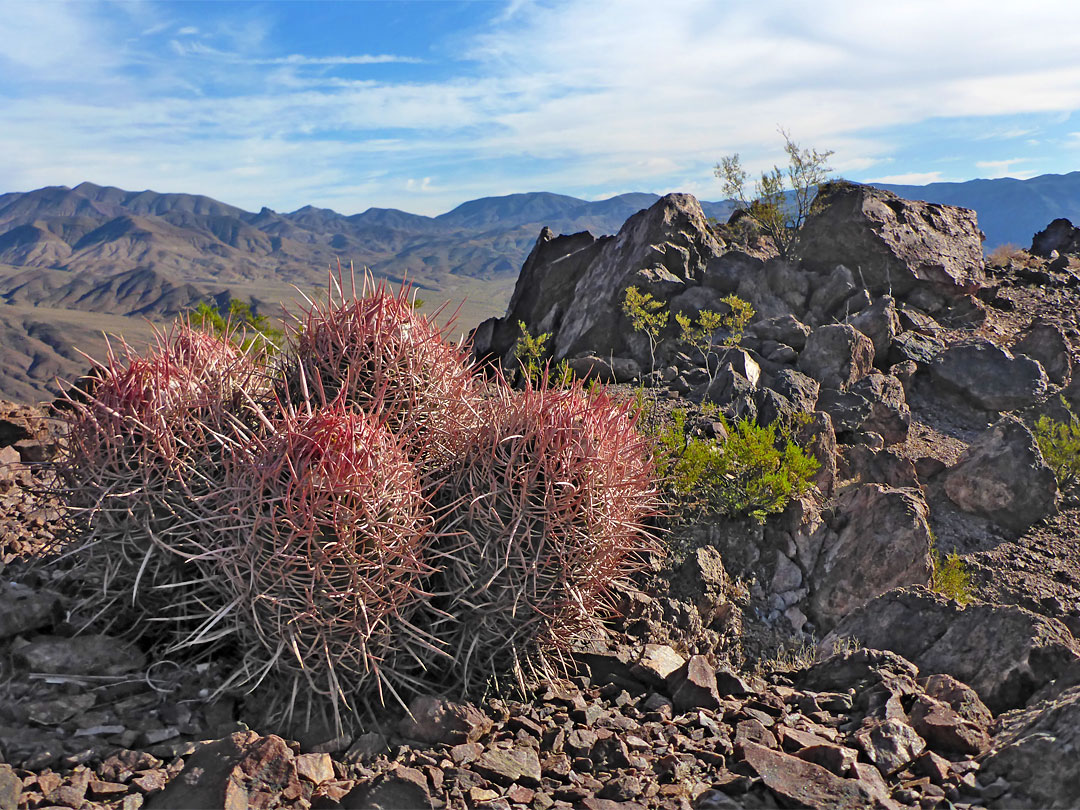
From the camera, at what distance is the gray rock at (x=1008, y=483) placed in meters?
6.12

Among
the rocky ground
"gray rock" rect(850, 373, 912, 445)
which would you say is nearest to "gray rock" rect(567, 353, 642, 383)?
the rocky ground

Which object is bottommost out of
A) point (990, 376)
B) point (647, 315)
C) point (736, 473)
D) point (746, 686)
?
point (746, 686)

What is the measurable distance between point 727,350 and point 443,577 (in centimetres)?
492

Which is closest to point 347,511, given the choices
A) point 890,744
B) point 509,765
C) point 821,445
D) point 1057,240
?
point 509,765

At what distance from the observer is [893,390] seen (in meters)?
7.46

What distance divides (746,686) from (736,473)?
6.73ft

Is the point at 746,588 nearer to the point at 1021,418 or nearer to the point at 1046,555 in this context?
the point at 1046,555

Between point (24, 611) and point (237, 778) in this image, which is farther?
point (24, 611)

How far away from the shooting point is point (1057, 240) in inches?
552

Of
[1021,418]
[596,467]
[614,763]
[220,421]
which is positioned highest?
[220,421]

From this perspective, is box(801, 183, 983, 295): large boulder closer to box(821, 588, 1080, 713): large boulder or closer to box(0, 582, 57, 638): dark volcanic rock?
box(821, 588, 1080, 713): large boulder

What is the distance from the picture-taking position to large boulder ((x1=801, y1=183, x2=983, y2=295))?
32.3ft

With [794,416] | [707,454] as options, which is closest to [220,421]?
[707,454]

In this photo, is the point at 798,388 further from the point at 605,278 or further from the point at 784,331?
the point at 605,278
